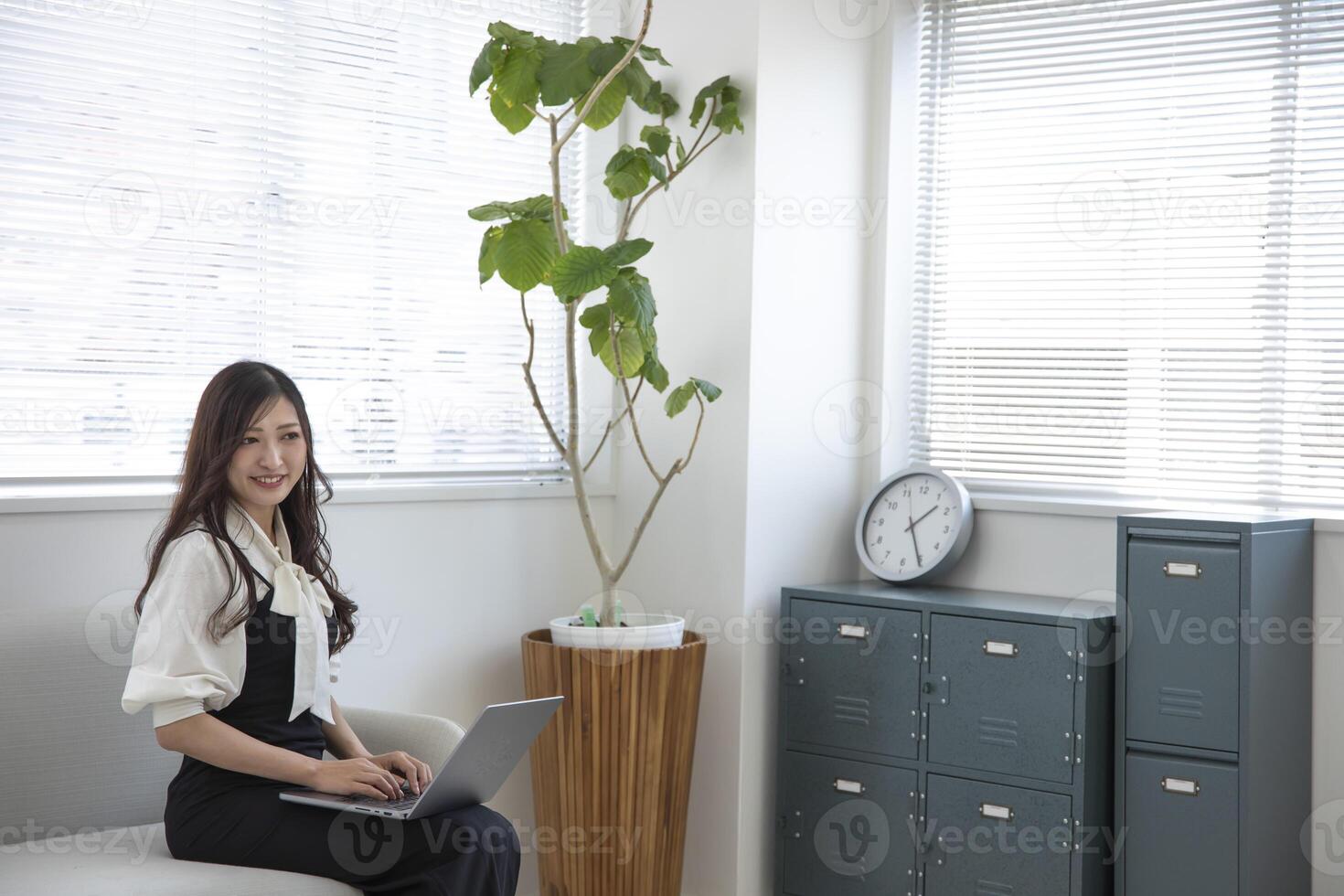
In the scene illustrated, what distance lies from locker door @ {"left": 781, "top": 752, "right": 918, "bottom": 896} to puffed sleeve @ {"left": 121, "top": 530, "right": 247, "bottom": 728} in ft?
5.18

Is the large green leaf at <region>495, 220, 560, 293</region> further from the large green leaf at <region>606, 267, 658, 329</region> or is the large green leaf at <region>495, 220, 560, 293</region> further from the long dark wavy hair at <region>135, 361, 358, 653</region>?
the long dark wavy hair at <region>135, 361, 358, 653</region>

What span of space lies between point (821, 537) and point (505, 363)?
3.15ft

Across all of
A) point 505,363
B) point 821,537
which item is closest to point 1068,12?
point 821,537

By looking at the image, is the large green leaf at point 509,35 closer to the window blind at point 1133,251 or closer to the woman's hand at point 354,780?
the window blind at point 1133,251

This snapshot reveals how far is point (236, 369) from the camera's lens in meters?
2.37

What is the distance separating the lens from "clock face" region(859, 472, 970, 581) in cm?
340

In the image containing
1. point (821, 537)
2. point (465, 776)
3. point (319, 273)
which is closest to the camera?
point (465, 776)

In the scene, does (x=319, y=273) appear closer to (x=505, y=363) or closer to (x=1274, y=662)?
(x=505, y=363)

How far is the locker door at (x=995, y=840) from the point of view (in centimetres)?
294

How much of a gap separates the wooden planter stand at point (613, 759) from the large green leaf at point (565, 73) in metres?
1.26

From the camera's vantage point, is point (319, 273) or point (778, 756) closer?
point (319, 273)

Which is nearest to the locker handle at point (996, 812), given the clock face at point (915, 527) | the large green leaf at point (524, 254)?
the clock face at point (915, 527)

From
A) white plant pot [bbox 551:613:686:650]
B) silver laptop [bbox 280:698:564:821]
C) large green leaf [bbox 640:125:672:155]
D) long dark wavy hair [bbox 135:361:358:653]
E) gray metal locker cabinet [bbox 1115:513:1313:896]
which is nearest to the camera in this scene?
silver laptop [bbox 280:698:564:821]

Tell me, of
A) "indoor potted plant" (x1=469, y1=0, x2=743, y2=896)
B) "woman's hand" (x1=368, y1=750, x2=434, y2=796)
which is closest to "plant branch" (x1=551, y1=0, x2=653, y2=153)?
"indoor potted plant" (x1=469, y1=0, x2=743, y2=896)
